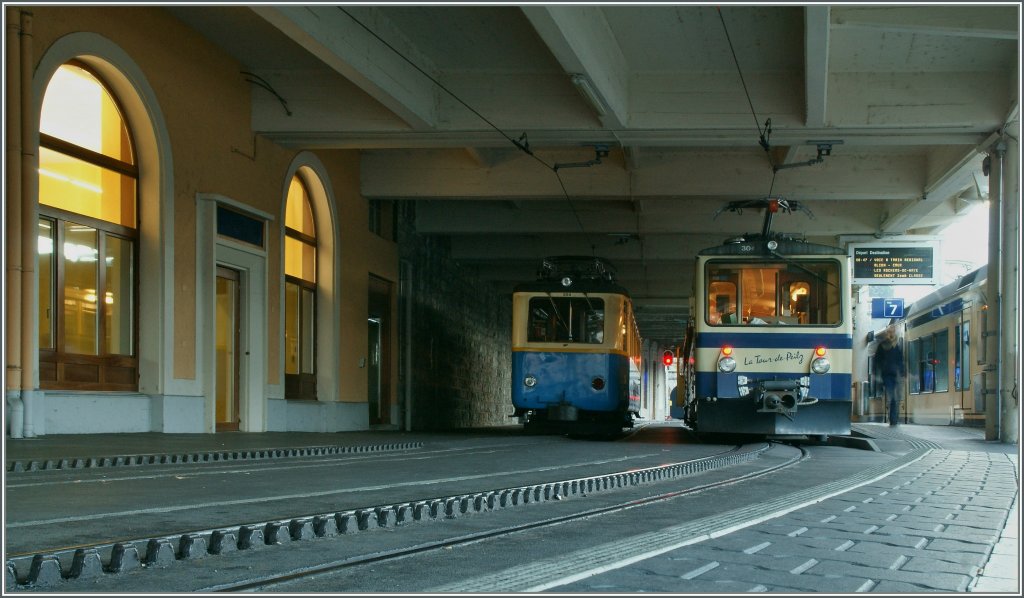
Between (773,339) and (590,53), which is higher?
(590,53)

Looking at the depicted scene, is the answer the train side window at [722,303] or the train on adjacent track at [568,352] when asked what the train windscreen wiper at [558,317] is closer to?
the train on adjacent track at [568,352]

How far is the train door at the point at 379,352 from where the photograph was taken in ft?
83.3

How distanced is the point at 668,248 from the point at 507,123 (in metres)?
14.5

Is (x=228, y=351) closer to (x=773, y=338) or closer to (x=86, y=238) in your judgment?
(x=86, y=238)

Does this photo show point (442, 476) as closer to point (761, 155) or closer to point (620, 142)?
point (620, 142)

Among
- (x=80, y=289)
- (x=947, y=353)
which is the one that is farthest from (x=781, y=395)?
(x=947, y=353)

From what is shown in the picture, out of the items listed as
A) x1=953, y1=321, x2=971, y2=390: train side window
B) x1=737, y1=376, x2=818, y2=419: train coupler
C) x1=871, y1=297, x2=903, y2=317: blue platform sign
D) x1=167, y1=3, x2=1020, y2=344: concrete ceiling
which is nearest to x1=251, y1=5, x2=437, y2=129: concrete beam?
x1=167, y1=3, x2=1020, y2=344: concrete ceiling

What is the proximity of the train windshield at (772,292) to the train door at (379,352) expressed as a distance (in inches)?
395

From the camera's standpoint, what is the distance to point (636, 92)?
18234mm

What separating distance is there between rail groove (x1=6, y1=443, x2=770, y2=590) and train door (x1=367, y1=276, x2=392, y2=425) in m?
18.3

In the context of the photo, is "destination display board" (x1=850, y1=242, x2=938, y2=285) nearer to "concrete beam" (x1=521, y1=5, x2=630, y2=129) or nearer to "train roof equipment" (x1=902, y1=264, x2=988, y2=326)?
"train roof equipment" (x1=902, y1=264, x2=988, y2=326)

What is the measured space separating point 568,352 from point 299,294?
5098 millimetres

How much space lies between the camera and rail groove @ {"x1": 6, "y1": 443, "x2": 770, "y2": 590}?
3.88m

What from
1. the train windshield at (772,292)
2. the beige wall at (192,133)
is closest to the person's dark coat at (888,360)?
the train windshield at (772,292)
